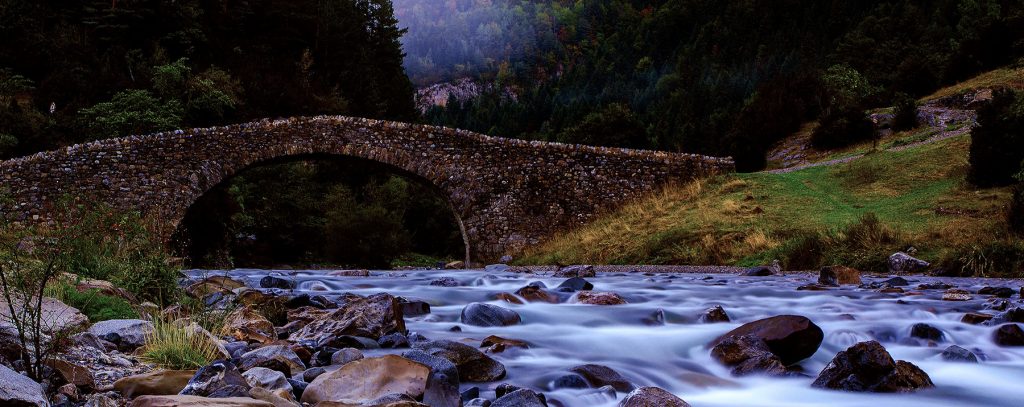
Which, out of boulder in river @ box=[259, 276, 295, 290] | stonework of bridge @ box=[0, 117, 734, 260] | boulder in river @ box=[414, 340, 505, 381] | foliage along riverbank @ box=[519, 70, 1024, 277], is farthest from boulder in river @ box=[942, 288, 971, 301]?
stonework of bridge @ box=[0, 117, 734, 260]

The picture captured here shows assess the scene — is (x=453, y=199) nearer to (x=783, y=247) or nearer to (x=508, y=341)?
(x=783, y=247)

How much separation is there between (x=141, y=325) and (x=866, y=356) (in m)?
4.12

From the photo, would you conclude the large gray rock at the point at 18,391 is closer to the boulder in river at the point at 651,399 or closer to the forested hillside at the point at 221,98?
the boulder in river at the point at 651,399

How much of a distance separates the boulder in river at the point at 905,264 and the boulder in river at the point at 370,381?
8890mm

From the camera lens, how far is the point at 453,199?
1972cm

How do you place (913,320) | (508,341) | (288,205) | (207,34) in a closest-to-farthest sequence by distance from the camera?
1. (508,341)
2. (913,320)
3. (288,205)
4. (207,34)

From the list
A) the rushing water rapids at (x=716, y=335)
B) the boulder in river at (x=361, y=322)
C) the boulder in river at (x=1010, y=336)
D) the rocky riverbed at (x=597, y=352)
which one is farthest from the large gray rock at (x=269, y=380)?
the boulder in river at (x=1010, y=336)

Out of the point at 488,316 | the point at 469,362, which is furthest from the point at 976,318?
the point at 469,362

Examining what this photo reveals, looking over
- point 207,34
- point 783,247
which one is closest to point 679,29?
point 207,34

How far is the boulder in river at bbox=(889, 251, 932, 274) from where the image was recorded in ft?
32.7

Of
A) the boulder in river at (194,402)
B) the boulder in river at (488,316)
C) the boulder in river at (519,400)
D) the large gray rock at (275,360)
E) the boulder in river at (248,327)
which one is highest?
the boulder in river at (194,402)

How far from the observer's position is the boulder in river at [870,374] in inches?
151

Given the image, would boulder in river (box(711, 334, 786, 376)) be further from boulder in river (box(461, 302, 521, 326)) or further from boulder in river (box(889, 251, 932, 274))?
boulder in river (box(889, 251, 932, 274))

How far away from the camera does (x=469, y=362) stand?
4.03 m
